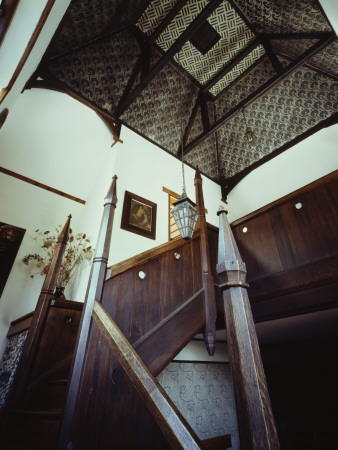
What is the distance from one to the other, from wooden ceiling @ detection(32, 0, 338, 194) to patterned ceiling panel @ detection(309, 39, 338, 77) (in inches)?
0.7

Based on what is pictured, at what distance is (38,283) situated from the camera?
418 cm

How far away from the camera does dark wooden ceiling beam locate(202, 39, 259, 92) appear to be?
200 inches

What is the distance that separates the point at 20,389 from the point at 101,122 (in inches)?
178

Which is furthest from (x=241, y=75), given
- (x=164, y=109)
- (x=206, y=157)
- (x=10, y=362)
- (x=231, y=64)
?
(x=10, y=362)

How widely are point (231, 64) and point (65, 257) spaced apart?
5.28 metres

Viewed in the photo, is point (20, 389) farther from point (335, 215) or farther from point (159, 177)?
point (159, 177)

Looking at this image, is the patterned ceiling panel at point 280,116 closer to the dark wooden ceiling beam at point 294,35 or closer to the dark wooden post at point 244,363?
the dark wooden ceiling beam at point 294,35

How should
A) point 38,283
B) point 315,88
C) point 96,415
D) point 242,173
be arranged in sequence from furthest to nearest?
point 242,173, point 315,88, point 38,283, point 96,415

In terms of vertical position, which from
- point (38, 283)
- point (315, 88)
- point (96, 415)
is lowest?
point (96, 415)

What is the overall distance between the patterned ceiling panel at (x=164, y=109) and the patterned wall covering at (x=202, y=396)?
15.0ft

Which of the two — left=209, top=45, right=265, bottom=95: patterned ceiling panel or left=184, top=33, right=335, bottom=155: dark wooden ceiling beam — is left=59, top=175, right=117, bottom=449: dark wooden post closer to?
left=184, top=33, right=335, bottom=155: dark wooden ceiling beam

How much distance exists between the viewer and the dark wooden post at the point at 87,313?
1.44 meters

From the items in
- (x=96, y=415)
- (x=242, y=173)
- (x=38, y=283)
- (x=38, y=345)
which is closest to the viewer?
(x=96, y=415)

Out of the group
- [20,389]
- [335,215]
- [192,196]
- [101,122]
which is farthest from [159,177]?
[20,389]
